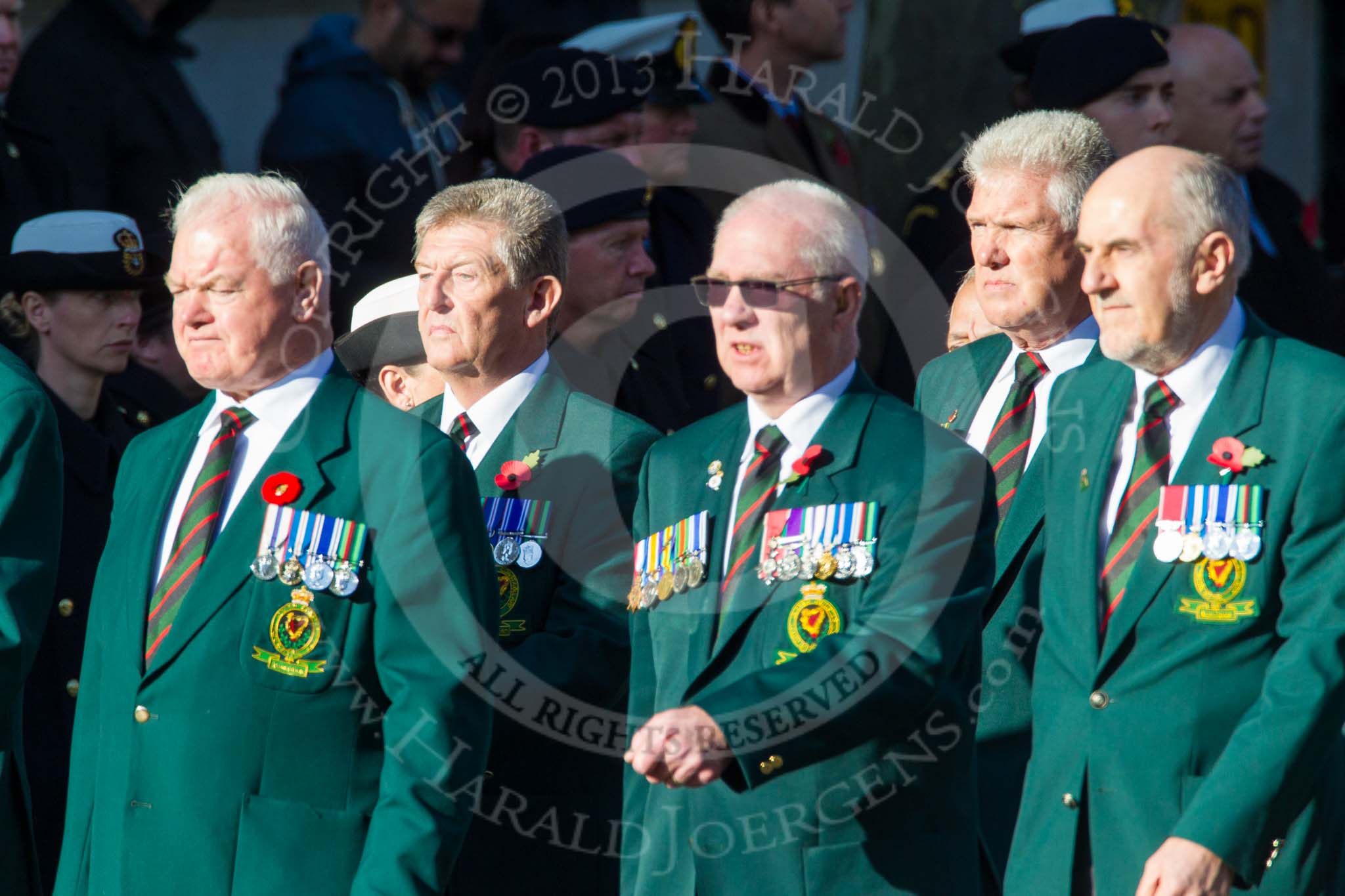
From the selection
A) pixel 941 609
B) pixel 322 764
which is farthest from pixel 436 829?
pixel 941 609

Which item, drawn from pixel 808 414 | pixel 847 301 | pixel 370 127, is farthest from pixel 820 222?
pixel 370 127

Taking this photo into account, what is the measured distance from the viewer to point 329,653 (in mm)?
4113

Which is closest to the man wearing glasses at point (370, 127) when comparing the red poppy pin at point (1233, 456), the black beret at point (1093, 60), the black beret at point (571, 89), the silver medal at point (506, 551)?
the black beret at point (571, 89)

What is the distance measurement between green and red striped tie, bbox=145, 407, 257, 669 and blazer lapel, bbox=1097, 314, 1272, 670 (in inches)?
68.6

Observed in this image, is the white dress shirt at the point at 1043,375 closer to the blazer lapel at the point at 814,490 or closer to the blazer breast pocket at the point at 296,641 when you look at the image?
the blazer lapel at the point at 814,490

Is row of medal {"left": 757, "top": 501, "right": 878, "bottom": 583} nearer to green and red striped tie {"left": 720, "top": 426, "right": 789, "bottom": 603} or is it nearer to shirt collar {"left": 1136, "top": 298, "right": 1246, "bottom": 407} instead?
green and red striped tie {"left": 720, "top": 426, "right": 789, "bottom": 603}

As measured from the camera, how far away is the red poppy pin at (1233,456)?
398 centimetres

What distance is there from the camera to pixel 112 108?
776 centimetres

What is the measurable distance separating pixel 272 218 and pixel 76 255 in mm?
2334

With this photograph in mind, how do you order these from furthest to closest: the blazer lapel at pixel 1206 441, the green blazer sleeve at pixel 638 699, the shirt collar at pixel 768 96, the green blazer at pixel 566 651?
the shirt collar at pixel 768 96 → the green blazer at pixel 566 651 → the green blazer sleeve at pixel 638 699 → the blazer lapel at pixel 1206 441

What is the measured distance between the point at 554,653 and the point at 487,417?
629 mm

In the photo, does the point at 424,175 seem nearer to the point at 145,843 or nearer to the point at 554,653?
the point at 554,653

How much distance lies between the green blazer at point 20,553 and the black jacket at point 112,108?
3.03 meters

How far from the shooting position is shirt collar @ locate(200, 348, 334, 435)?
4.31 metres
